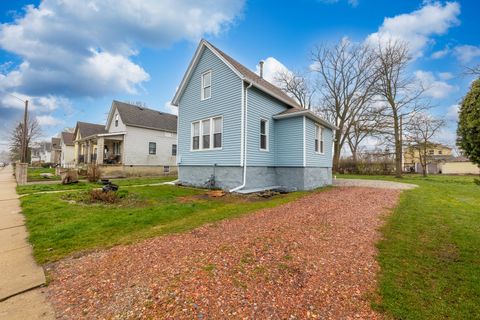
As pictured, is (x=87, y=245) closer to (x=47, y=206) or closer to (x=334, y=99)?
(x=47, y=206)

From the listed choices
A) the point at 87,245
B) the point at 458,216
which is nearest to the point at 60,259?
the point at 87,245

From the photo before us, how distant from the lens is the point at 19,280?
288 centimetres

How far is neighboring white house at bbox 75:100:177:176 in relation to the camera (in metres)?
19.9

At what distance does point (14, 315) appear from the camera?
7.15 ft

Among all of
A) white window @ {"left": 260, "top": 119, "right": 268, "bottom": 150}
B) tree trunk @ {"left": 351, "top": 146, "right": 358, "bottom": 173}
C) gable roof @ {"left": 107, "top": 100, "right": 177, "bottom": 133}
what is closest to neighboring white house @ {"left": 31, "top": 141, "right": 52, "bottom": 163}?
gable roof @ {"left": 107, "top": 100, "right": 177, "bottom": 133}

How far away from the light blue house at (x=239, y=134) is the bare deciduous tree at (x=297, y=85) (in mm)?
16867

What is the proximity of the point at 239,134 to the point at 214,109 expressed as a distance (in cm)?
241

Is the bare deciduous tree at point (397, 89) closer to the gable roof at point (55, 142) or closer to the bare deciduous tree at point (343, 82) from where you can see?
the bare deciduous tree at point (343, 82)

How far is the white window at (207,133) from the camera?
37.2 ft

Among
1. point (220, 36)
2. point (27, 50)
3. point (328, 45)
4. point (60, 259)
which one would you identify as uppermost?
point (328, 45)

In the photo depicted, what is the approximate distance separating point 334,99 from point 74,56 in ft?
88.3

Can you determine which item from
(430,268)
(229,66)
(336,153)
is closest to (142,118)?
(229,66)

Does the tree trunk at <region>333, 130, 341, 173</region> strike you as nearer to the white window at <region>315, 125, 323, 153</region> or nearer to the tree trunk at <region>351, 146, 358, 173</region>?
the tree trunk at <region>351, 146, 358, 173</region>

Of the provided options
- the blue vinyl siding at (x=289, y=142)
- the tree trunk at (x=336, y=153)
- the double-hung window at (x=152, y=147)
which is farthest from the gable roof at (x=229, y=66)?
the tree trunk at (x=336, y=153)
